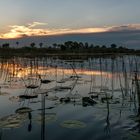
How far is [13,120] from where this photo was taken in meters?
7.88

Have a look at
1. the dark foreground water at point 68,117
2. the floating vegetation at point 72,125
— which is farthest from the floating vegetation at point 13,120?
the floating vegetation at point 72,125

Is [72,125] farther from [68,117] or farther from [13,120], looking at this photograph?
[13,120]

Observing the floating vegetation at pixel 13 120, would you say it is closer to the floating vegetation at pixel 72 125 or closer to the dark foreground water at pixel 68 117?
the dark foreground water at pixel 68 117

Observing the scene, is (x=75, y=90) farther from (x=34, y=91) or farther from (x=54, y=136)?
(x=54, y=136)

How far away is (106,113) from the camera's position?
30.0 ft

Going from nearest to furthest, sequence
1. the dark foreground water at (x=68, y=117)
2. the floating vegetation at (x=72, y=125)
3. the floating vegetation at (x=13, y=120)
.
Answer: the dark foreground water at (x=68, y=117)
the floating vegetation at (x=13, y=120)
the floating vegetation at (x=72, y=125)

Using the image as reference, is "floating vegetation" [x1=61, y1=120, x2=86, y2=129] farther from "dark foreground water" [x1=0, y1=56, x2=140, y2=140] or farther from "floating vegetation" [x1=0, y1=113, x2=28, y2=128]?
"floating vegetation" [x1=0, y1=113, x2=28, y2=128]

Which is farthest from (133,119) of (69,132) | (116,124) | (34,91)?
(34,91)

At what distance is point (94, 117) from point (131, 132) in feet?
5.47

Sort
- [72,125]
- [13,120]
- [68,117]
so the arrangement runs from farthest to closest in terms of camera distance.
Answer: [68,117]
[13,120]
[72,125]

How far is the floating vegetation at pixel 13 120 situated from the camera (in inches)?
290

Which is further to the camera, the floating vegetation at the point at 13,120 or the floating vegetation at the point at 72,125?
the floating vegetation at the point at 72,125

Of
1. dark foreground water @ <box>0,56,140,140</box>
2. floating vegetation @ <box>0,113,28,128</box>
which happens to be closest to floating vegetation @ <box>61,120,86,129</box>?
dark foreground water @ <box>0,56,140,140</box>

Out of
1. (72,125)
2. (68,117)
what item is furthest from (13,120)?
(68,117)
